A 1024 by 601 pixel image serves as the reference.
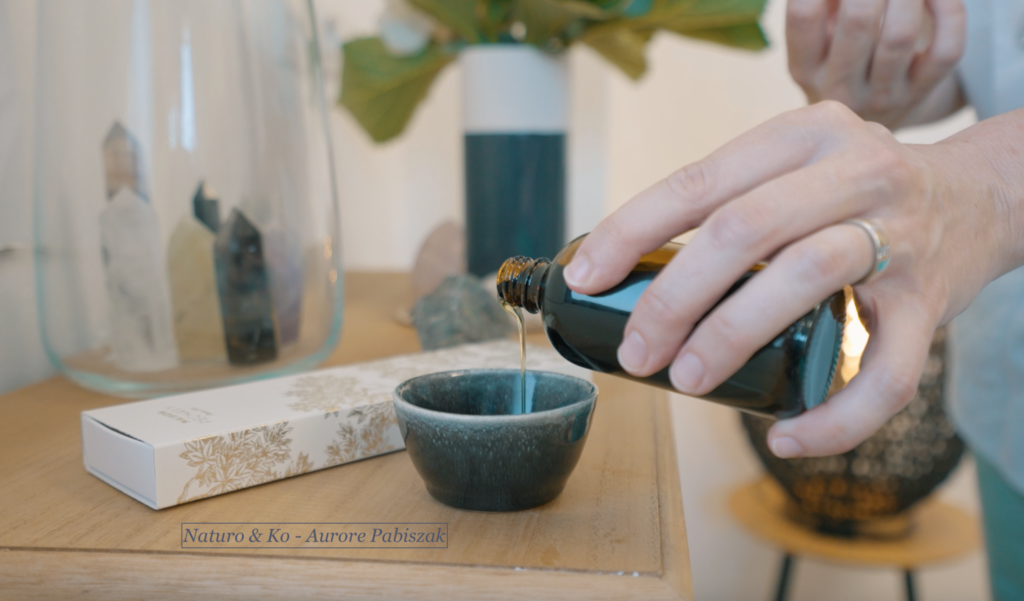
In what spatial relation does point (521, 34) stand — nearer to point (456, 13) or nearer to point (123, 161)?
point (456, 13)

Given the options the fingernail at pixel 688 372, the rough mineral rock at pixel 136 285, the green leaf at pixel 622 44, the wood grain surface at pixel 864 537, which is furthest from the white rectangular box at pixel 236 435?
the wood grain surface at pixel 864 537

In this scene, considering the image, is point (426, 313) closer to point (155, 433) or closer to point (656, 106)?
point (155, 433)

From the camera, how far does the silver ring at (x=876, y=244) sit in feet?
1.16

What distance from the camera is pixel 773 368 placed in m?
0.38

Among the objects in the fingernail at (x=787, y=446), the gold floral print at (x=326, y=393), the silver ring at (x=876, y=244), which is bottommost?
the gold floral print at (x=326, y=393)

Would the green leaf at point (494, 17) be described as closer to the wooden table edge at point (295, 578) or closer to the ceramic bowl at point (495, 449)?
the ceramic bowl at point (495, 449)

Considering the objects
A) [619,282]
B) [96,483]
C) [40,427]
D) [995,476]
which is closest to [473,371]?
[619,282]

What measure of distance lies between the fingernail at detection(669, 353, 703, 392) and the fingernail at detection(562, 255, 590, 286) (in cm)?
6

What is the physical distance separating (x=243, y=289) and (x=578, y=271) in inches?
14.0

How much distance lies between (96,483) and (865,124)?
0.50 metres

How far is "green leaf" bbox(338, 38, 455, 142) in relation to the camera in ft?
3.58

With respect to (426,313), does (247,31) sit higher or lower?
higher

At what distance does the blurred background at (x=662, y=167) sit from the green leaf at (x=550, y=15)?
49 centimetres

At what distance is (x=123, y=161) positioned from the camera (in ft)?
1.98
